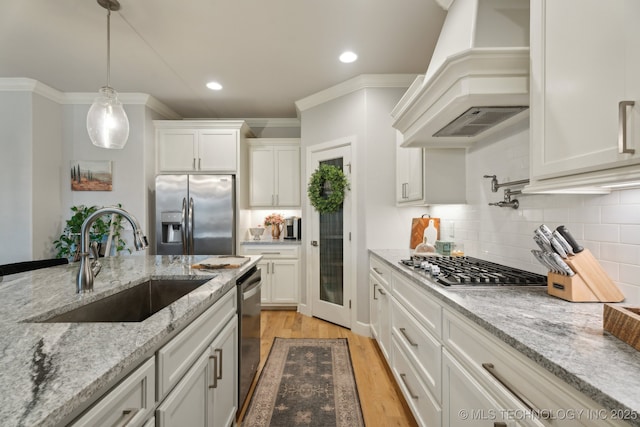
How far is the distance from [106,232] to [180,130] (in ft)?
5.03

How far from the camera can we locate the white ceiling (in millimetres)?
2207

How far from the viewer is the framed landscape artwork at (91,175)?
148 inches

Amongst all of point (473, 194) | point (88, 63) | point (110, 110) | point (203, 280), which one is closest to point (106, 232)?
point (88, 63)

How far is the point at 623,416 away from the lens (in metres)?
0.56

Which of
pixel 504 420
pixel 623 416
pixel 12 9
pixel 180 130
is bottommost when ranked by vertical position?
pixel 504 420

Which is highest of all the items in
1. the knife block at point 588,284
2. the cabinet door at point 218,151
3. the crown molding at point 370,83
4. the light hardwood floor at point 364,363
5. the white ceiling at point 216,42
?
the white ceiling at point 216,42

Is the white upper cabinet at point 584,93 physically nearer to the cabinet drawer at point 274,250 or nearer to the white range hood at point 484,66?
the white range hood at point 484,66

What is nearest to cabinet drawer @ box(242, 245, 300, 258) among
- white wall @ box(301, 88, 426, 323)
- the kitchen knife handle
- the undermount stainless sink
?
white wall @ box(301, 88, 426, 323)

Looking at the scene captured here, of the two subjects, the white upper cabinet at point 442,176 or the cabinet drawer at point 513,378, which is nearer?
the cabinet drawer at point 513,378

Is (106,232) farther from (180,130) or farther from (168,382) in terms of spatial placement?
(168,382)

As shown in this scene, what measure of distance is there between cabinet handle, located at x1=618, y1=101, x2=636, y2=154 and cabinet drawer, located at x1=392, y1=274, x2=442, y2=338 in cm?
88

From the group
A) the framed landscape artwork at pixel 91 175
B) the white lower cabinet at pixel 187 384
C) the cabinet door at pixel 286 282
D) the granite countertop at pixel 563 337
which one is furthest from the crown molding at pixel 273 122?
the granite countertop at pixel 563 337

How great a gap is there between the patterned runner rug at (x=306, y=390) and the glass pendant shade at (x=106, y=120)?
203 cm

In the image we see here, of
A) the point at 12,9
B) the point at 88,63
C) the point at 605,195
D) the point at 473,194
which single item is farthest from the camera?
the point at 88,63
